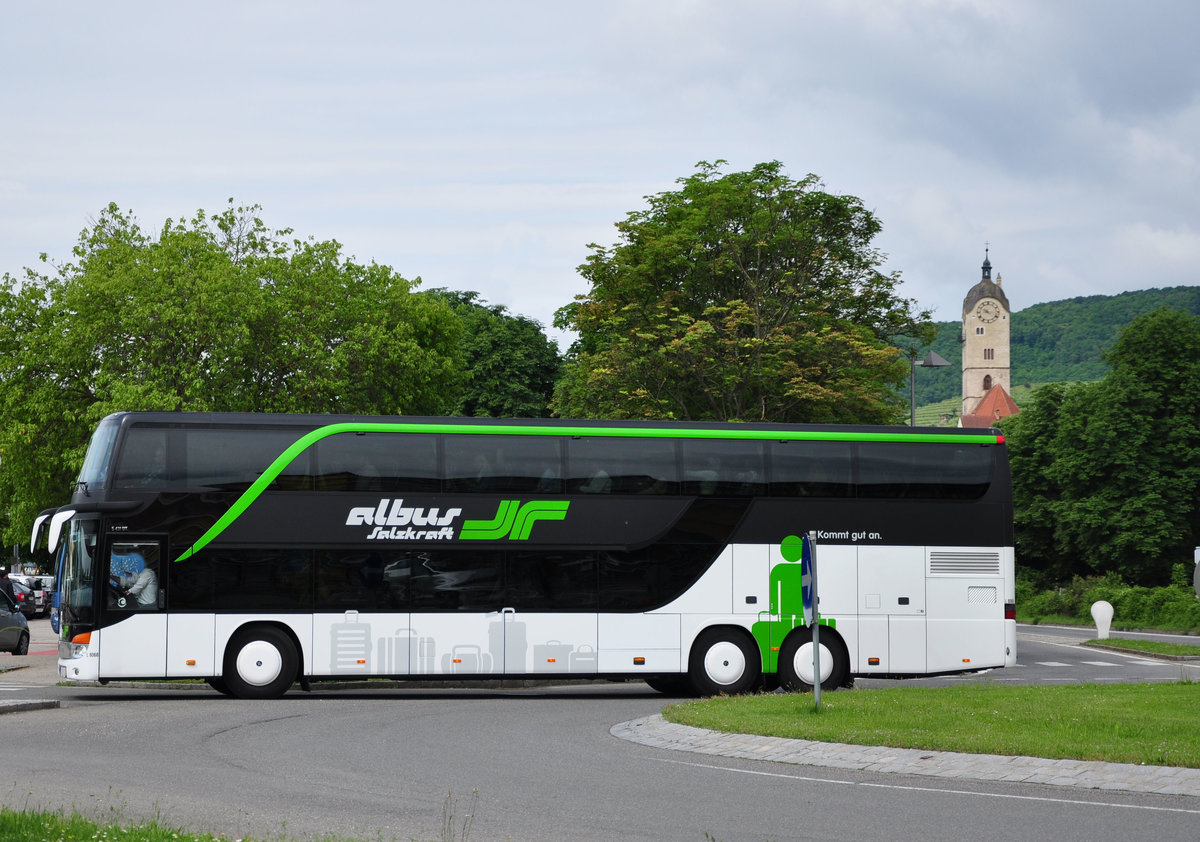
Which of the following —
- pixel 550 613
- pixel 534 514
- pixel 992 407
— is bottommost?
pixel 550 613

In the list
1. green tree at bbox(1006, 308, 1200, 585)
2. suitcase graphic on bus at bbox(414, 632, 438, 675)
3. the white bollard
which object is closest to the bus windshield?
suitcase graphic on bus at bbox(414, 632, 438, 675)

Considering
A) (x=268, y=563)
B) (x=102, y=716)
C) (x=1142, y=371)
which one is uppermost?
(x=1142, y=371)

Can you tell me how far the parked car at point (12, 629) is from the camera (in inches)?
1270

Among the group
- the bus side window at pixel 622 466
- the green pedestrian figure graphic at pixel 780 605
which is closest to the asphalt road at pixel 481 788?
the bus side window at pixel 622 466

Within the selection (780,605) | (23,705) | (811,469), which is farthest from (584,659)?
(23,705)

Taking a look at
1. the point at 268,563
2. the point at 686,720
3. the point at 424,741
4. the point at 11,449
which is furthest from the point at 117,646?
the point at 11,449

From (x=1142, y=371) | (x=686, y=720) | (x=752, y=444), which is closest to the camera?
(x=686, y=720)

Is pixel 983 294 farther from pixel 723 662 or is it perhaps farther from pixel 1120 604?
pixel 723 662

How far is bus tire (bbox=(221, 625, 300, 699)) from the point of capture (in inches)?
813

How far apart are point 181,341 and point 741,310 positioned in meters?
15.8

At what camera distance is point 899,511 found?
22.3 meters

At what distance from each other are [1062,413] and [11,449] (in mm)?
50990

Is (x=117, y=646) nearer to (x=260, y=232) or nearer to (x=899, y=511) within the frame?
(x=899, y=511)

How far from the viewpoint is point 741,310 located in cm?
3953
